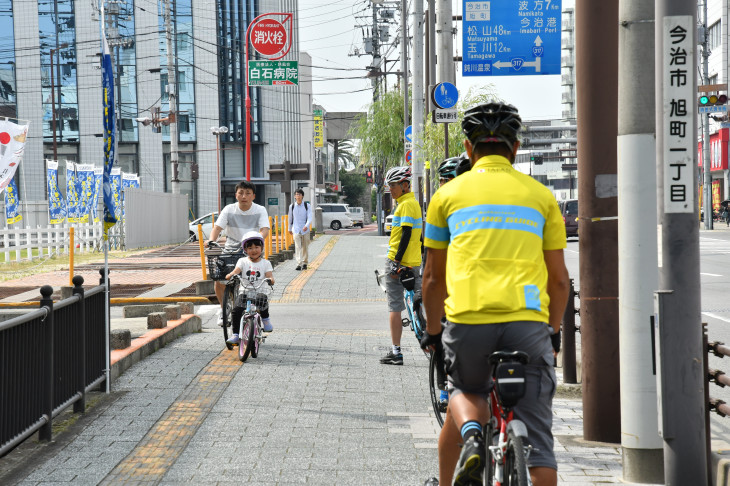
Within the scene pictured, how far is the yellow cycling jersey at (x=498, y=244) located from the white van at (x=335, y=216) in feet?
202

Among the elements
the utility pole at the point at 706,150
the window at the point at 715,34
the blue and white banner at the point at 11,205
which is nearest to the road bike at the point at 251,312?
the blue and white banner at the point at 11,205

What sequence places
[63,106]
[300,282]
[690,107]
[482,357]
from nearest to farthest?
1. [482,357]
2. [690,107]
3. [300,282]
4. [63,106]

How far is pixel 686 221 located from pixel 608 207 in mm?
1216

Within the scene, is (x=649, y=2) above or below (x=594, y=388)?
above

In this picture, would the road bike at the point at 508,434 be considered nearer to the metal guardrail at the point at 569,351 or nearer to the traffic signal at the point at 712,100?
the metal guardrail at the point at 569,351

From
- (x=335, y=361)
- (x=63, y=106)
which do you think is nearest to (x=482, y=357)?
(x=335, y=361)

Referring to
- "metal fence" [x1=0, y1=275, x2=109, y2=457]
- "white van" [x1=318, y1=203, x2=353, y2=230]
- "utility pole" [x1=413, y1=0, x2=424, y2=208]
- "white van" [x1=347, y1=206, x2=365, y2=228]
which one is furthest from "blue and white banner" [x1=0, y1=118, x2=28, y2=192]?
"white van" [x1=347, y1=206, x2=365, y2=228]

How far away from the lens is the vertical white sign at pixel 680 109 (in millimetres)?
4238

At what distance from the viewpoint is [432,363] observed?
613 cm

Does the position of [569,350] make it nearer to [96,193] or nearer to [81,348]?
[81,348]

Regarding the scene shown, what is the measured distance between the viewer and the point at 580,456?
17.8 feet

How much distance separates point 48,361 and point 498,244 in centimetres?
353

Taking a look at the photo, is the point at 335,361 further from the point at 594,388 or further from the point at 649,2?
the point at 649,2

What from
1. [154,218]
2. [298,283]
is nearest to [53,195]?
[154,218]
